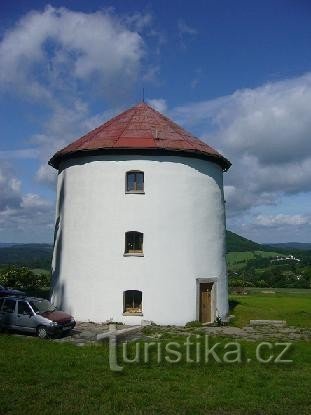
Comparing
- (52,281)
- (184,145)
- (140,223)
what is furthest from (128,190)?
(52,281)

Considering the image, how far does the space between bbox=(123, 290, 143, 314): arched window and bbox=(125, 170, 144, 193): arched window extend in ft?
16.5

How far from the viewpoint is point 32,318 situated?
1866 cm

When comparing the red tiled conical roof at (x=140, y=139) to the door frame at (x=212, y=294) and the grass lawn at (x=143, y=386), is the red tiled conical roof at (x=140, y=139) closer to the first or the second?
the door frame at (x=212, y=294)

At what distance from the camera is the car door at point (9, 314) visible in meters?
19.0

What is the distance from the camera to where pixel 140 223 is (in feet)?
77.6

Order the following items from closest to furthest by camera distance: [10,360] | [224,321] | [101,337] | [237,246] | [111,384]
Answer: [111,384]
[10,360]
[101,337]
[224,321]
[237,246]

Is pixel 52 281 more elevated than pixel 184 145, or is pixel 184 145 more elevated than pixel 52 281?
pixel 184 145

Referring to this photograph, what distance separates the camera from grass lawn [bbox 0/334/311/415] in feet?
34.1

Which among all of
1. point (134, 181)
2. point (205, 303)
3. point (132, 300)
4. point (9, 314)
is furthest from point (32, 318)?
point (205, 303)

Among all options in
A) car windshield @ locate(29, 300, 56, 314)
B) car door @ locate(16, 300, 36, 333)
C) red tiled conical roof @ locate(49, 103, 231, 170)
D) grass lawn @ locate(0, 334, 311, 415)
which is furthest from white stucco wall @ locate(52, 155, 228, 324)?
grass lawn @ locate(0, 334, 311, 415)

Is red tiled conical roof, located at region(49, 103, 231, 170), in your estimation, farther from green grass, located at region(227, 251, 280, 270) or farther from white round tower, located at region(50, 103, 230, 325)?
green grass, located at region(227, 251, 280, 270)

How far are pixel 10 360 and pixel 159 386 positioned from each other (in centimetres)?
487

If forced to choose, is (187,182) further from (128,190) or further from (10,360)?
(10,360)

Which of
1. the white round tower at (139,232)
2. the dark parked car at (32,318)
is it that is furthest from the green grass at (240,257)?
the dark parked car at (32,318)
